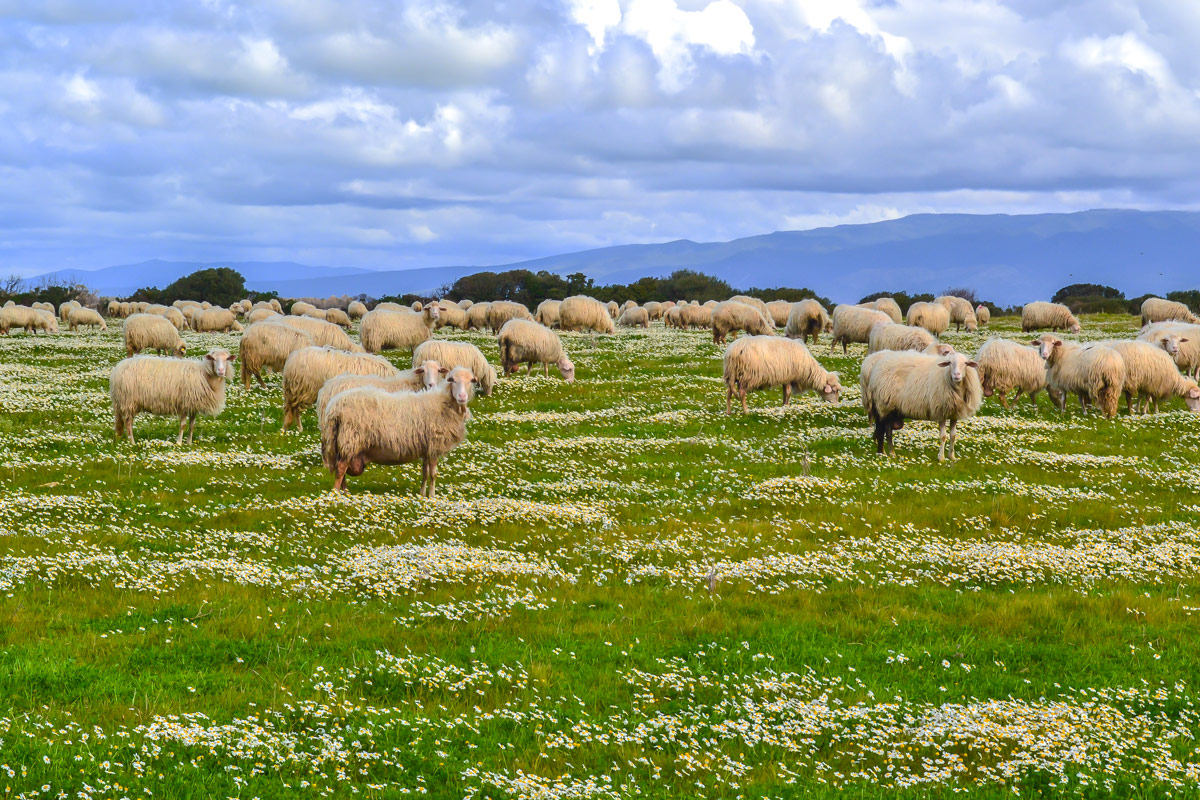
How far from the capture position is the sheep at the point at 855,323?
4372cm

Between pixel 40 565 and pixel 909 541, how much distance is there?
37.7 feet

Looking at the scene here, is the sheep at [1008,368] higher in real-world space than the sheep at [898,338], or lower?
lower

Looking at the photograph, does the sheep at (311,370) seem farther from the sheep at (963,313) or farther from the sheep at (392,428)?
the sheep at (963,313)

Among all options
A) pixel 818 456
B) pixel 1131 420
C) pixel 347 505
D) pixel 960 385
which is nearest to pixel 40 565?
pixel 347 505

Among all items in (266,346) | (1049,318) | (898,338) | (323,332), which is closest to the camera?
(266,346)

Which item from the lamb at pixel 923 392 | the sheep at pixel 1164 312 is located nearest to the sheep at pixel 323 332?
the lamb at pixel 923 392

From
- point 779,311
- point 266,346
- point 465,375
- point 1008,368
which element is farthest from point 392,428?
point 779,311

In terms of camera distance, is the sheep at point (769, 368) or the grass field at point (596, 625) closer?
the grass field at point (596, 625)

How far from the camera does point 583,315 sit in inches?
2189

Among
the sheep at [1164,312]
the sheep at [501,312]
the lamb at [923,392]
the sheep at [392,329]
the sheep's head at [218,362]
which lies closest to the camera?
the lamb at [923,392]

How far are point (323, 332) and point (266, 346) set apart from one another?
2.91m

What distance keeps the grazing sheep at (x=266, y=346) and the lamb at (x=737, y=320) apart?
84.9 ft

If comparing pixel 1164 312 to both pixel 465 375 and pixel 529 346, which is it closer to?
pixel 529 346

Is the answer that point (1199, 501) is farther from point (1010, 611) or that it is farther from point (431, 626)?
point (431, 626)
